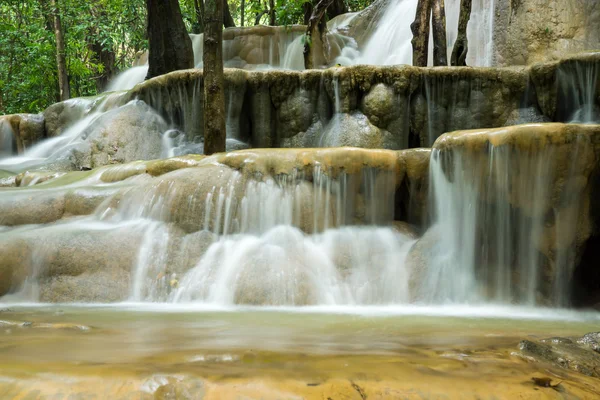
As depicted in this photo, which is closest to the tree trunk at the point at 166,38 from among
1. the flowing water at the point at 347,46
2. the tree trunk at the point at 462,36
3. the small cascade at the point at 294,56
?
the flowing water at the point at 347,46

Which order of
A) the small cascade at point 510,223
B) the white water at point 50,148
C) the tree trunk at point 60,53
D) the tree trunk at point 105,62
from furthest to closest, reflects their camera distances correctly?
the tree trunk at point 105,62 < the tree trunk at point 60,53 < the white water at point 50,148 < the small cascade at point 510,223

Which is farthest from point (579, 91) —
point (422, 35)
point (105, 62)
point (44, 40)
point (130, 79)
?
point (105, 62)

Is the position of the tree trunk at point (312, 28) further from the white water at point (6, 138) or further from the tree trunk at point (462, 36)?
the white water at point (6, 138)

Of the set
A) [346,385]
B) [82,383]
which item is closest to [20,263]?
[82,383]

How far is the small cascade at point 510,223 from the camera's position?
16.3 feet

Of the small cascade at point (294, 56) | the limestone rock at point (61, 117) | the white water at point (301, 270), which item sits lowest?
the white water at point (301, 270)

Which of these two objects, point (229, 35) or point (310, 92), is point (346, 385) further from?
point (229, 35)

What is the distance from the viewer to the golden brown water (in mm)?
1733

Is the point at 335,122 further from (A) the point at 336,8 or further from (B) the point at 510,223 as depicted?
(A) the point at 336,8

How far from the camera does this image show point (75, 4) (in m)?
15.4

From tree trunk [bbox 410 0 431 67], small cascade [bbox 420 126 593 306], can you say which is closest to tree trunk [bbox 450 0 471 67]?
tree trunk [bbox 410 0 431 67]

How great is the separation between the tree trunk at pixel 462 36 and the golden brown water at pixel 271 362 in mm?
7887

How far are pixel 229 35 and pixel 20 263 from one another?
38.3 feet

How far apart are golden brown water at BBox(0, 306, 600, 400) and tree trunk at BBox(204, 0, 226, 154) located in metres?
4.71
